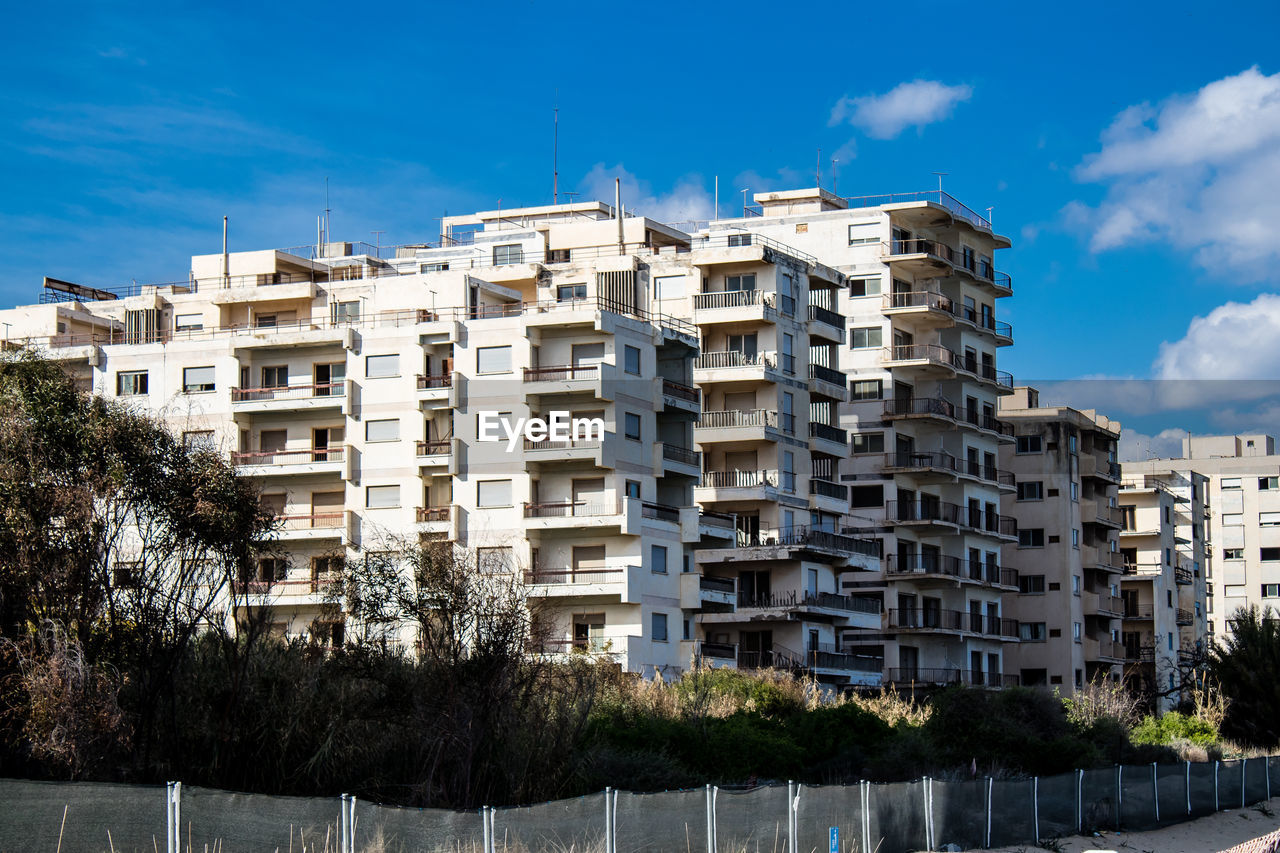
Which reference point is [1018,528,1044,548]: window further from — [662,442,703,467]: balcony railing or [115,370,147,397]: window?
[115,370,147,397]: window

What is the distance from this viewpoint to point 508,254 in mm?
93875

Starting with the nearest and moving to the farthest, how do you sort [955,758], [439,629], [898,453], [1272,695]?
[439,629] → [955,758] → [1272,695] → [898,453]

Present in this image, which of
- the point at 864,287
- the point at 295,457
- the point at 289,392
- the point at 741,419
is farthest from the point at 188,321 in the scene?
the point at 864,287

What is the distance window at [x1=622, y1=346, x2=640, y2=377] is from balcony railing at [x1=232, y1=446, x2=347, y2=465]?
43.5 ft

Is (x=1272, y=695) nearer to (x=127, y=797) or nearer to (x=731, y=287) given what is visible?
(x=731, y=287)

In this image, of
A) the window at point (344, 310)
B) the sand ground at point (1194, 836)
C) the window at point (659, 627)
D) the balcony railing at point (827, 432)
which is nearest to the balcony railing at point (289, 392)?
the window at point (344, 310)

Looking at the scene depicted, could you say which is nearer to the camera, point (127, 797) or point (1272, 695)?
point (127, 797)

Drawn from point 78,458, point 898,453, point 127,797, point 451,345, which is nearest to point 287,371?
point 451,345

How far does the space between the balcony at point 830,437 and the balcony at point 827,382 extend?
159cm

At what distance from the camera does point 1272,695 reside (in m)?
77.6

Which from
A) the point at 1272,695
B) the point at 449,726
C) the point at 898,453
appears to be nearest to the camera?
the point at 449,726

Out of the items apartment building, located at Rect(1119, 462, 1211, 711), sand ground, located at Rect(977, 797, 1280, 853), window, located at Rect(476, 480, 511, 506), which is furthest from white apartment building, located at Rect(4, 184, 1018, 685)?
sand ground, located at Rect(977, 797, 1280, 853)

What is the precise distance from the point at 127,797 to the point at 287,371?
57618 millimetres

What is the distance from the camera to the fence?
73.0ft
